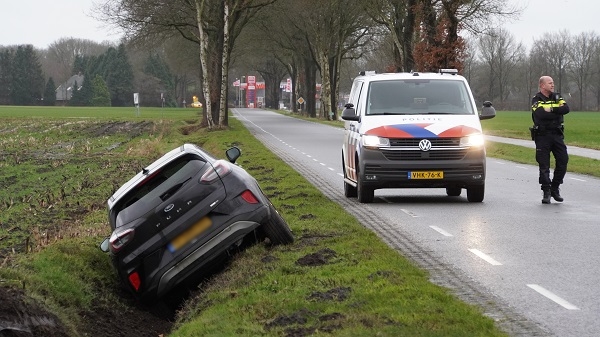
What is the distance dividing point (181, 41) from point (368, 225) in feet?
175

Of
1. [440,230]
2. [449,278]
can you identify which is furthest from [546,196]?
[449,278]

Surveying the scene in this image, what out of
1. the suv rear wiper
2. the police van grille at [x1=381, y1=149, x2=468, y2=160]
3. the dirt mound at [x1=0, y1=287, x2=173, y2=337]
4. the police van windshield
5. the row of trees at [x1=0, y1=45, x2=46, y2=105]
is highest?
the row of trees at [x1=0, y1=45, x2=46, y2=105]

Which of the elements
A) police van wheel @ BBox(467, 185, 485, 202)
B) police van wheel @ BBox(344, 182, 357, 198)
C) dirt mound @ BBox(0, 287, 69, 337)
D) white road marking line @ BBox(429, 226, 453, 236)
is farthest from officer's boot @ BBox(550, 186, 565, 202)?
dirt mound @ BBox(0, 287, 69, 337)

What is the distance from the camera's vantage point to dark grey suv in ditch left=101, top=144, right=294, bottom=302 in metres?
9.48

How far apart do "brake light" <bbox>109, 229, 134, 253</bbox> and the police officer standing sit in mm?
8340

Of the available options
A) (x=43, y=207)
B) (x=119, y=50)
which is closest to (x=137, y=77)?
(x=119, y=50)

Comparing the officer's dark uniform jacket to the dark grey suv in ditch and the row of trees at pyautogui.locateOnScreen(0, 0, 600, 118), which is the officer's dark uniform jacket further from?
the row of trees at pyautogui.locateOnScreen(0, 0, 600, 118)

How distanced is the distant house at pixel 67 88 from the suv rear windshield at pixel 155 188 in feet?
508

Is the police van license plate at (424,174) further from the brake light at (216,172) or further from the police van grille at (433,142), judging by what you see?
the brake light at (216,172)

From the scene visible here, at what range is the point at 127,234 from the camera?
9469 millimetres

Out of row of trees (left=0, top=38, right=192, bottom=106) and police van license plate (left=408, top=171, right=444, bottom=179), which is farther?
row of trees (left=0, top=38, right=192, bottom=106)

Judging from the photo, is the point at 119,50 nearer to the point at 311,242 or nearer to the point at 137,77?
the point at 137,77

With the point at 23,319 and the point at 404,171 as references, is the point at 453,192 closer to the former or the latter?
the point at 404,171

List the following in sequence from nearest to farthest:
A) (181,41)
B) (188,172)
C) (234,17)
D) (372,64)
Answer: (188,172)
(234,17)
(181,41)
(372,64)
